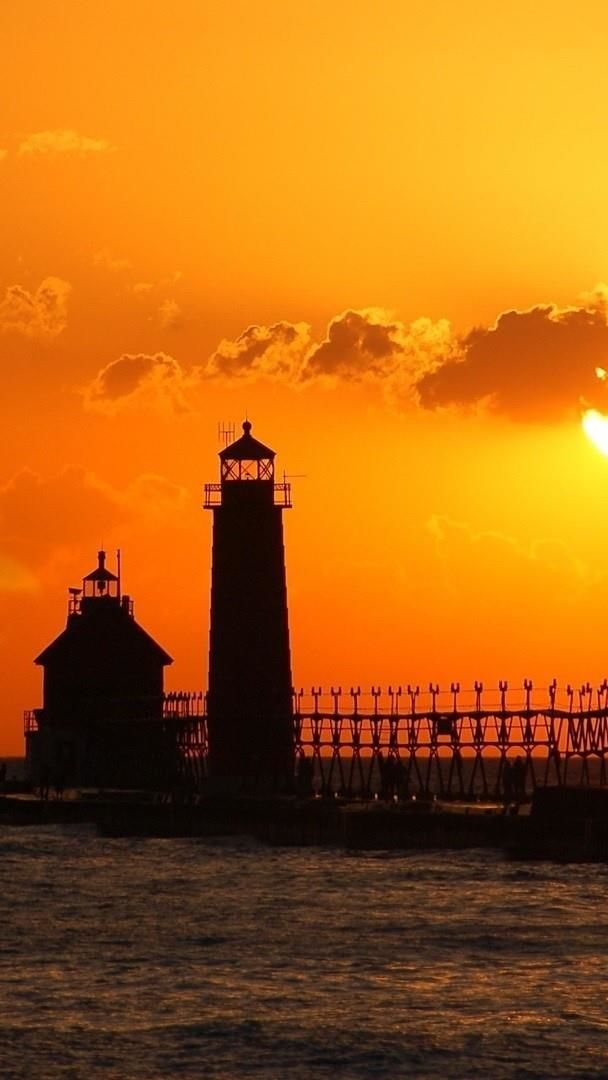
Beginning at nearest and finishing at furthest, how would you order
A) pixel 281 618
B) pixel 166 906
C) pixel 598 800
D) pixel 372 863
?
1. pixel 166 906
2. pixel 598 800
3. pixel 372 863
4. pixel 281 618

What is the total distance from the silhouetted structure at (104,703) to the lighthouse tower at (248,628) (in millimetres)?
16754

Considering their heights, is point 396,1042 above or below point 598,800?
below

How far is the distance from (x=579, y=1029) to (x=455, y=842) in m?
32.4

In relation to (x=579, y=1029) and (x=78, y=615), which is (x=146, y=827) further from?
(x=579, y=1029)

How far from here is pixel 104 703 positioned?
99312mm

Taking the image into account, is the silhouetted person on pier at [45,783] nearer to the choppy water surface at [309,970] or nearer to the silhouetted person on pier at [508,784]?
the silhouetted person on pier at [508,784]

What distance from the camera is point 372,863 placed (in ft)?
218

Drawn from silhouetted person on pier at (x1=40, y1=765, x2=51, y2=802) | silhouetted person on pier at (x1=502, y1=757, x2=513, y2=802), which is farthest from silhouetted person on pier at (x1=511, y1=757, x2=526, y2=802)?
silhouetted person on pier at (x1=40, y1=765, x2=51, y2=802)

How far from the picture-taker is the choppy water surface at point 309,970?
1315 inches

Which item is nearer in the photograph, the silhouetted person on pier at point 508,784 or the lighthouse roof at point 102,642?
the silhouetted person on pier at point 508,784

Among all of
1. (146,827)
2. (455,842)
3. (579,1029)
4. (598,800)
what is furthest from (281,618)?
(579,1029)

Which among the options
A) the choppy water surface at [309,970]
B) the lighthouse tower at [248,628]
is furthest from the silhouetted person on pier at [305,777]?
the choppy water surface at [309,970]

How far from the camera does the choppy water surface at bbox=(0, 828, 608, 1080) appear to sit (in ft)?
110

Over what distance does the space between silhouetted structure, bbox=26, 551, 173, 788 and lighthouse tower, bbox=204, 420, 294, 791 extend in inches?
660
